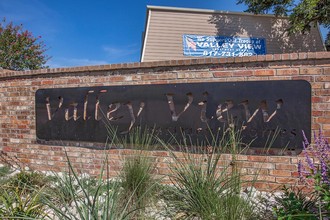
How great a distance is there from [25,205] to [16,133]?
8.16 ft

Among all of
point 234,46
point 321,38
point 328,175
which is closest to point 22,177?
point 328,175

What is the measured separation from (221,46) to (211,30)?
26.6 inches

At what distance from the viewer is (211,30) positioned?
8.65m

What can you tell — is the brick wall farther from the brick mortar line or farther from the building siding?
the building siding

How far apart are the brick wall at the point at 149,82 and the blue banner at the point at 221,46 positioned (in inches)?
204

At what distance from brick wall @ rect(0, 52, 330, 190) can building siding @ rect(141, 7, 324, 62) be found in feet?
15.1

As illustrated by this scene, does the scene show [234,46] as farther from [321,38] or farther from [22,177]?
[22,177]

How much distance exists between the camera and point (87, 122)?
3654 mm

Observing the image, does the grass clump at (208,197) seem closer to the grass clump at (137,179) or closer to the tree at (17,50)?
the grass clump at (137,179)

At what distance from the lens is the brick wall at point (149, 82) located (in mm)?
2750

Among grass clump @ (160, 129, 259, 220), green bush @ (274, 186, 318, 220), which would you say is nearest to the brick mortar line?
grass clump @ (160, 129, 259, 220)

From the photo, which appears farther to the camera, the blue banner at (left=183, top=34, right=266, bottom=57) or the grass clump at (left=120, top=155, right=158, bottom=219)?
the blue banner at (left=183, top=34, right=266, bottom=57)

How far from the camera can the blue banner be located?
838 cm

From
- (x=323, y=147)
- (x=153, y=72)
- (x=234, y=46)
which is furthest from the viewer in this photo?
(x=234, y=46)
